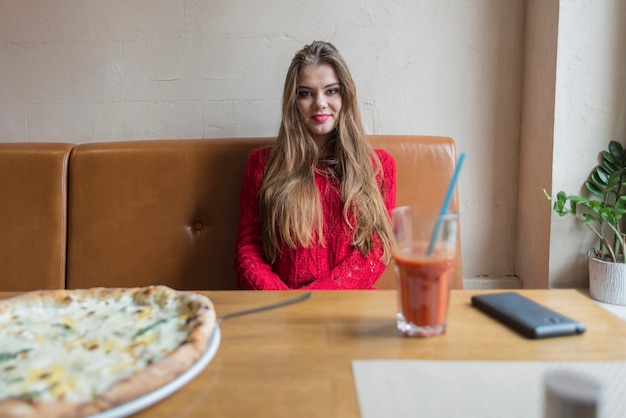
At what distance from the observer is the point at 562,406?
0.33 m

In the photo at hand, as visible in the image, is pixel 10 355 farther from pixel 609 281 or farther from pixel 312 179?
pixel 609 281

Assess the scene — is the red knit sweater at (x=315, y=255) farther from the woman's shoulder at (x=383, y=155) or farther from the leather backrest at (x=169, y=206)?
the leather backrest at (x=169, y=206)

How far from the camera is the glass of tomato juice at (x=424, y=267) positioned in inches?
28.4

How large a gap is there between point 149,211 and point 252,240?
16.0 inches

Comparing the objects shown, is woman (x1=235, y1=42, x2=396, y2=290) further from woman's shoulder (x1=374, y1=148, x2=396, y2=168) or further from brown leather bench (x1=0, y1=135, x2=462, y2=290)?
brown leather bench (x1=0, y1=135, x2=462, y2=290)

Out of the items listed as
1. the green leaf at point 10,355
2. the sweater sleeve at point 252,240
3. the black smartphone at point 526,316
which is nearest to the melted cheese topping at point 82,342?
the green leaf at point 10,355

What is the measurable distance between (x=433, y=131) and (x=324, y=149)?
538 millimetres

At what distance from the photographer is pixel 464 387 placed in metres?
0.59

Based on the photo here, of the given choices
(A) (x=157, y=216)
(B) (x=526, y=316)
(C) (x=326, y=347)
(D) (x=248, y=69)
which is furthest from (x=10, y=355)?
(D) (x=248, y=69)

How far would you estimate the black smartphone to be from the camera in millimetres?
730

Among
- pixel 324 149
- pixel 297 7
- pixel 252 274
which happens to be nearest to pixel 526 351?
pixel 252 274

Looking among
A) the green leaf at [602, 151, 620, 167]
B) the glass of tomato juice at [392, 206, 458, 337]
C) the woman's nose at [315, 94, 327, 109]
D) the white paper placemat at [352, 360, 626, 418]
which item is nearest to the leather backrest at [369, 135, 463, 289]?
the woman's nose at [315, 94, 327, 109]

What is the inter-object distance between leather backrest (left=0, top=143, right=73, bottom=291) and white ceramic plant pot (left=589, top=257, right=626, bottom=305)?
1.77 m

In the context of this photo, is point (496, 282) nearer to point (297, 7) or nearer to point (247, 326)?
point (297, 7)
